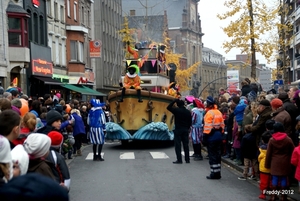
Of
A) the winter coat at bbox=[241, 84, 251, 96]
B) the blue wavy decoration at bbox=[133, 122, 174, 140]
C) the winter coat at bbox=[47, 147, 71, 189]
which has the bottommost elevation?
the blue wavy decoration at bbox=[133, 122, 174, 140]

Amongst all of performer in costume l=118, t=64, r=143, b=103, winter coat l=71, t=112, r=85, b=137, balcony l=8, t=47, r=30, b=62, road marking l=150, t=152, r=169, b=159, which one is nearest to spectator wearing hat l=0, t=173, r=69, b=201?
road marking l=150, t=152, r=169, b=159

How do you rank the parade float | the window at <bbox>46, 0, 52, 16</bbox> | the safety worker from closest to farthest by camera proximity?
the safety worker, the parade float, the window at <bbox>46, 0, 52, 16</bbox>

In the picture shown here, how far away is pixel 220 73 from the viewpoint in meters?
122

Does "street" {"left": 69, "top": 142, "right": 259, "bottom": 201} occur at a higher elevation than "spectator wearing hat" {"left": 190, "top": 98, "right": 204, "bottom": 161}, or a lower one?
lower

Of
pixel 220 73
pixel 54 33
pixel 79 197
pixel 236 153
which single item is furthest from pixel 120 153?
pixel 220 73

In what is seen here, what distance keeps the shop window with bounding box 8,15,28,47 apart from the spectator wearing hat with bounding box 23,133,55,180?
21.9 metres

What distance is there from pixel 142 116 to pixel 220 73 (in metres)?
104

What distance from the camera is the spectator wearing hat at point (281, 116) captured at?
32.7 ft

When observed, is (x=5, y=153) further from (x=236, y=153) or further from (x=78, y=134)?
(x=78, y=134)

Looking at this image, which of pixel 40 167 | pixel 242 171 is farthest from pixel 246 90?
pixel 40 167

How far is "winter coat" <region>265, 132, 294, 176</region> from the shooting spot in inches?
342

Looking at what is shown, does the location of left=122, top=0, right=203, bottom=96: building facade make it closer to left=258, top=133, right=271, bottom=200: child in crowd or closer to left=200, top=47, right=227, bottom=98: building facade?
left=200, top=47, right=227, bottom=98: building facade

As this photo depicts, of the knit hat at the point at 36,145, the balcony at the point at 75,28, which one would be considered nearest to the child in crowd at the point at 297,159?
the knit hat at the point at 36,145

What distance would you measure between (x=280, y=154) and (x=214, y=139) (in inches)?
132
